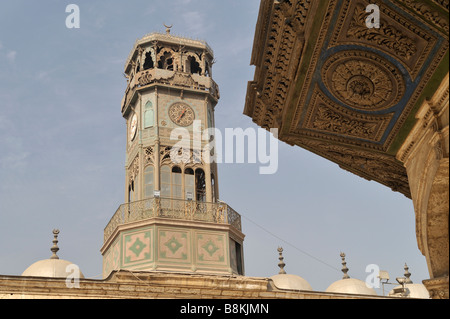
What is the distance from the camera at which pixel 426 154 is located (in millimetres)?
7223

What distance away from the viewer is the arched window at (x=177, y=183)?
20.8 m

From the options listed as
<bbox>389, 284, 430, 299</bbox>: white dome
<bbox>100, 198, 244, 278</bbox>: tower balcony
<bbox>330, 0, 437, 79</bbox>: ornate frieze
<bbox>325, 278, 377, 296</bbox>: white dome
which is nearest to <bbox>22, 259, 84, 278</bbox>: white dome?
<bbox>100, 198, 244, 278</bbox>: tower balcony

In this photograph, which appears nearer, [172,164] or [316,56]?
[316,56]

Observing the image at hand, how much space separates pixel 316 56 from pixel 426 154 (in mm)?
1820

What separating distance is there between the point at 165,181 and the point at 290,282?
6.41 meters

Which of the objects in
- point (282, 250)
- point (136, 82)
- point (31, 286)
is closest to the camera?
point (31, 286)

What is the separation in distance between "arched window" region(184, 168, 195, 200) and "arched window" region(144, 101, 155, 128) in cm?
225

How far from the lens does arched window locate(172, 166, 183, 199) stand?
20767 mm

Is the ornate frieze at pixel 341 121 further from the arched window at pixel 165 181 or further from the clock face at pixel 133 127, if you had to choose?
the clock face at pixel 133 127

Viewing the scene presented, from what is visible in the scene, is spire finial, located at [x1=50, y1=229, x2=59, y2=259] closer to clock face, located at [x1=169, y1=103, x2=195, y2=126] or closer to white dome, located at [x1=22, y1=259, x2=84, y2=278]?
white dome, located at [x1=22, y1=259, x2=84, y2=278]

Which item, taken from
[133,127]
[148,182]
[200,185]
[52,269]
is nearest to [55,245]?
[52,269]

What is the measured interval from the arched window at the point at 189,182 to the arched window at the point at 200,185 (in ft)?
0.79
